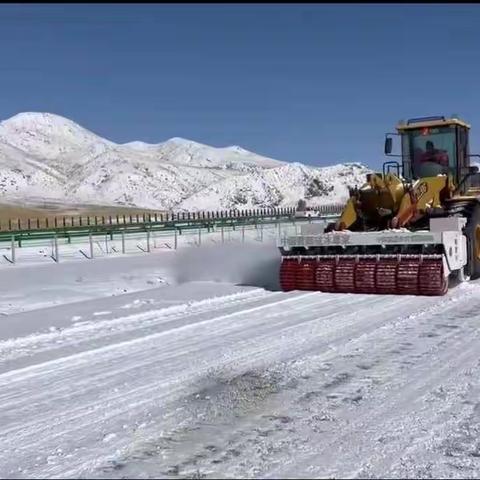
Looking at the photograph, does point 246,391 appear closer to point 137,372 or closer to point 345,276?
point 137,372

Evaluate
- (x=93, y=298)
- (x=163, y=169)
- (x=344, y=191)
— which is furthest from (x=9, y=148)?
(x=93, y=298)

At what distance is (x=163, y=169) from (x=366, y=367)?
124933 millimetres

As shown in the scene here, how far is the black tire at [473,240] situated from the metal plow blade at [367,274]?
2.22 meters

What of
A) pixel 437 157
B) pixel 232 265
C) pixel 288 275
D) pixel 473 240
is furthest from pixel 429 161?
pixel 232 265

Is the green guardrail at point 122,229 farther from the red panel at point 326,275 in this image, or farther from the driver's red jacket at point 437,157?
the driver's red jacket at point 437,157

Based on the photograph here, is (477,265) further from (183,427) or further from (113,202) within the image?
(113,202)

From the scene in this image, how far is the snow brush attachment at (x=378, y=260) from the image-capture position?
12086mm

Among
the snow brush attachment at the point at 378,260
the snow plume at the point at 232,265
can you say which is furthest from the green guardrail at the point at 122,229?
the snow brush attachment at the point at 378,260

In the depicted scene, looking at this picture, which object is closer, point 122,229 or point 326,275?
point 326,275

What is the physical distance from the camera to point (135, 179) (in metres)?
120

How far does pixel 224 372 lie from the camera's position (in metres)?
6.91

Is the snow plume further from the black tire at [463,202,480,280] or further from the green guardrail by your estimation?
the green guardrail

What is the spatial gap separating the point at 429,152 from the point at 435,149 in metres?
0.15

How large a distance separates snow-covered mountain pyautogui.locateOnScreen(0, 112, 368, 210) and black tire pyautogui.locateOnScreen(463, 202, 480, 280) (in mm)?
80968
